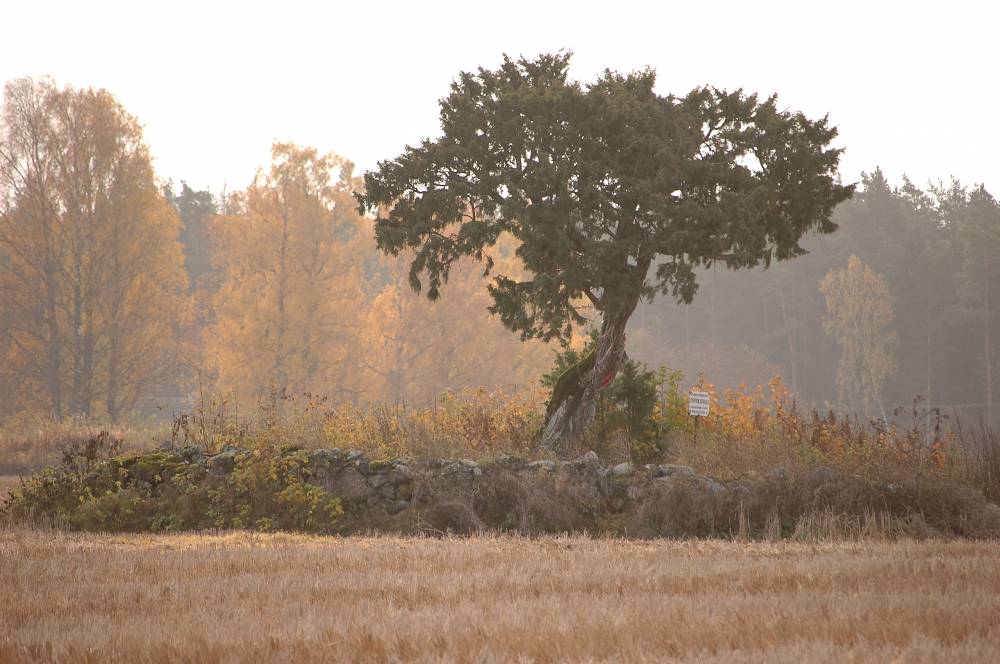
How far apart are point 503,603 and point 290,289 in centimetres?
2410

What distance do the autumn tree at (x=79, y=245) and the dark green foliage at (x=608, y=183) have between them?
1654 cm

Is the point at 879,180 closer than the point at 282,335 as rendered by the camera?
No

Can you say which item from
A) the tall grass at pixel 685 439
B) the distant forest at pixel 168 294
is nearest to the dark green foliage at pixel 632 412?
the tall grass at pixel 685 439

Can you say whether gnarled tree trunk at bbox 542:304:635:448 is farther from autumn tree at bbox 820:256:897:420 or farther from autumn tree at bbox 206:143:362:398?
autumn tree at bbox 820:256:897:420

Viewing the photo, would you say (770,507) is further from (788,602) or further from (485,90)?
(485,90)

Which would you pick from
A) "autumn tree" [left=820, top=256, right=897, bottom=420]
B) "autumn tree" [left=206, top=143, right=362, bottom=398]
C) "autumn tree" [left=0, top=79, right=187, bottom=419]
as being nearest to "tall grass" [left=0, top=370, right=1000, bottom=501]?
"autumn tree" [left=206, top=143, right=362, bottom=398]

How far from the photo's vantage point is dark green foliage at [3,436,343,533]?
34.9 ft

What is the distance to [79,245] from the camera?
27.5m

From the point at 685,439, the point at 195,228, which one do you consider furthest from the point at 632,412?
the point at 195,228

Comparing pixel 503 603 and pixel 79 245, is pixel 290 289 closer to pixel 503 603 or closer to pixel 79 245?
pixel 79 245

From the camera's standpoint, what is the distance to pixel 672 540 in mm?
9141

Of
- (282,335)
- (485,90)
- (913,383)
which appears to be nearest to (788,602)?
(485,90)

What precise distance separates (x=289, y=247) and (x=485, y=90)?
1556 cm

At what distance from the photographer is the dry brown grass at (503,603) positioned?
13.7ft
